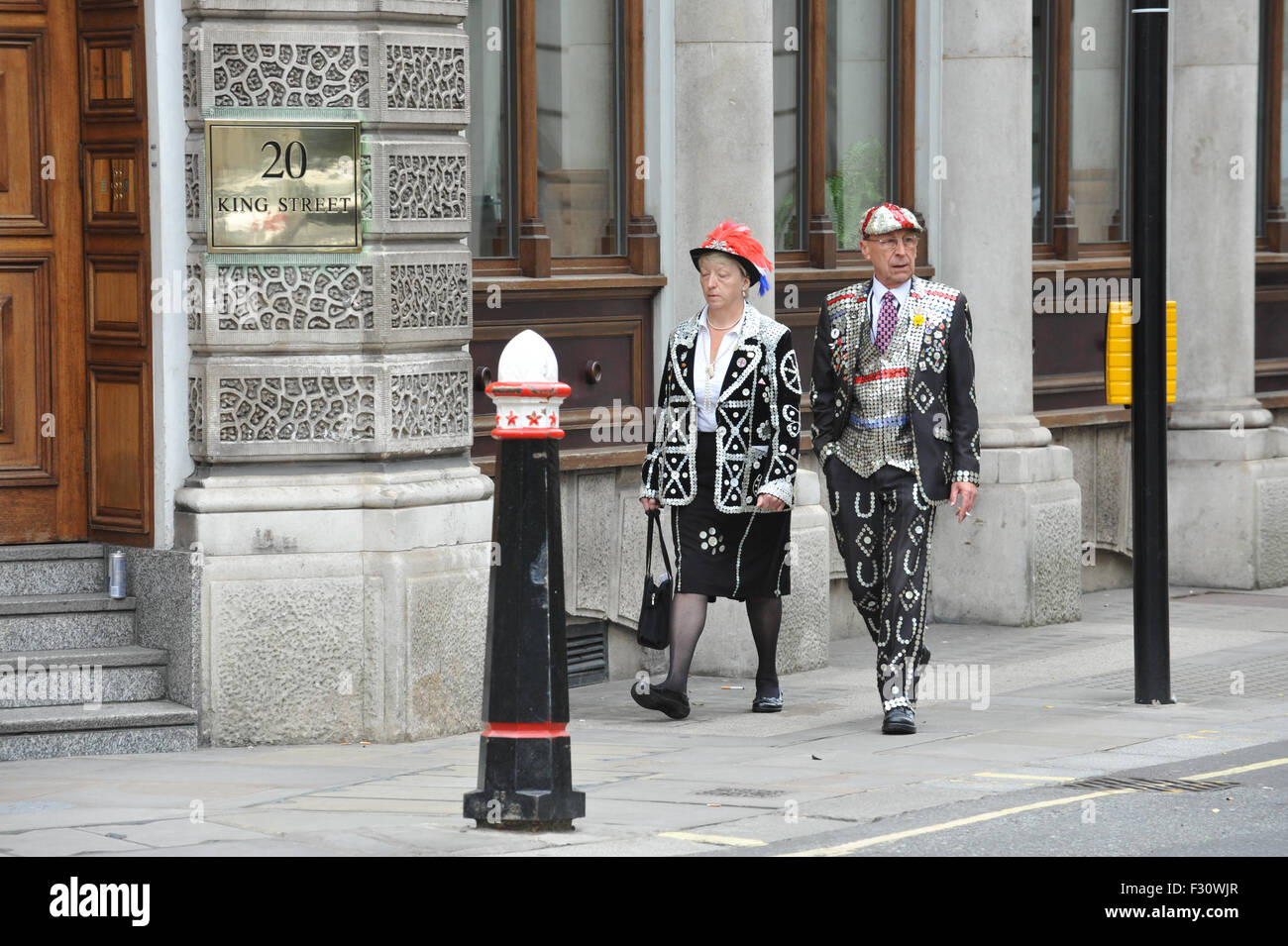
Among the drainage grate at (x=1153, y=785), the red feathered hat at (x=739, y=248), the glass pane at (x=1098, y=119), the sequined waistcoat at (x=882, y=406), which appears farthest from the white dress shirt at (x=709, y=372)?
the glass pane at (x=1098, y=119)

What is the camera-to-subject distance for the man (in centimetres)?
963

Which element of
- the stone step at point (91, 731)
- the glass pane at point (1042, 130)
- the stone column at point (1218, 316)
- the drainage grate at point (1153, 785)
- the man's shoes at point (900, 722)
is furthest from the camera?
the stone column at point (1218, 316)

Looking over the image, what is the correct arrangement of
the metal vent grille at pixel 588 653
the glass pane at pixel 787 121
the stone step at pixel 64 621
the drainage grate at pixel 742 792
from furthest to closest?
the glass pane at pixel 787 121 → the metal vent grille at pixel 588 653 → the stone step at pixel 64 621 → the drainage grate at pixel 742 792

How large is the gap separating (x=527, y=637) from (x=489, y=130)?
4.69 metres

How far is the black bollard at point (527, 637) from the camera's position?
23.4 feet

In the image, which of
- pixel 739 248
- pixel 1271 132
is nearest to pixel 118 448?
pixel 739 248

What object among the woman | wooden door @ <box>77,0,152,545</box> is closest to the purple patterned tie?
the woman

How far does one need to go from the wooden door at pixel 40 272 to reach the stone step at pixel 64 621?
1.19 feet

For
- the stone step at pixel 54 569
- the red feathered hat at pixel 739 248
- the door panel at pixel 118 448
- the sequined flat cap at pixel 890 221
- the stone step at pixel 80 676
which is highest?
the sequined flat cap at pixel 890 221

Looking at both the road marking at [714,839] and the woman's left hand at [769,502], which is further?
the woman's left hand at [769,502]

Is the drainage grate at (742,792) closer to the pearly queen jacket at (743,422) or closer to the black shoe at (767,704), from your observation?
the pearly queen jacket at (743,422)

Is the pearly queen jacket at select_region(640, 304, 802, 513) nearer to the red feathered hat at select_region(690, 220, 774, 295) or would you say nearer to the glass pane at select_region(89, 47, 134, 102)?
the red feathered hat at select_region(690, 220, 774, 295)
